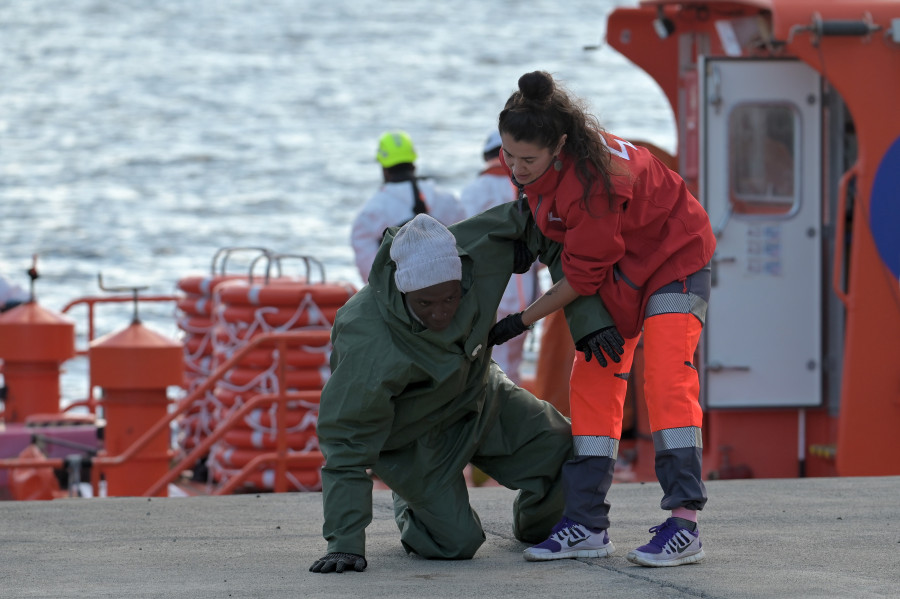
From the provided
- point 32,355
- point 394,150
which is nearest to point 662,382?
point 394,150

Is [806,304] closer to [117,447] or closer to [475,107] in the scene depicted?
[117,447]

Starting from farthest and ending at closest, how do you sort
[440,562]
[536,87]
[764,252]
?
[764,252] → [440,562] → [536,87]

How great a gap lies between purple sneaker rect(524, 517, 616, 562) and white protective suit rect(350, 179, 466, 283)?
4.16m

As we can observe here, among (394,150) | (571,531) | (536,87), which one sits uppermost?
(394,150)

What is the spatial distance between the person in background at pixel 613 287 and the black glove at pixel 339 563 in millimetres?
505

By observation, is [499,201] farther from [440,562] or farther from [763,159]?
[440,562]

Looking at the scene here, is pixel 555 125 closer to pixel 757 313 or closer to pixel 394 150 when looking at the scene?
pixel 757 313

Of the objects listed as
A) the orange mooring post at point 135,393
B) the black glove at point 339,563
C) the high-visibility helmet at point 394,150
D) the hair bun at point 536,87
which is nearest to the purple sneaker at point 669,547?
the black glove at point 339,563

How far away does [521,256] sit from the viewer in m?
4.41

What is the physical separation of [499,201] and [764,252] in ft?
5.09

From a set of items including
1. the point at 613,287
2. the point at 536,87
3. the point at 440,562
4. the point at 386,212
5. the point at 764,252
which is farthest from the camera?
the point at 386,212

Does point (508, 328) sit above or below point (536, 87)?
below

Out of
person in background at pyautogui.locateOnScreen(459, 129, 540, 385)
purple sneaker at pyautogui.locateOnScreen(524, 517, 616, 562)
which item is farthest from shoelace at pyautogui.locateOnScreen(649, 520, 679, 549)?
person in background at pyautogui.locateOnScreen(459, 129, 540, 385)

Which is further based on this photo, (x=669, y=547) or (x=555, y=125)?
(x=669, y=547)
